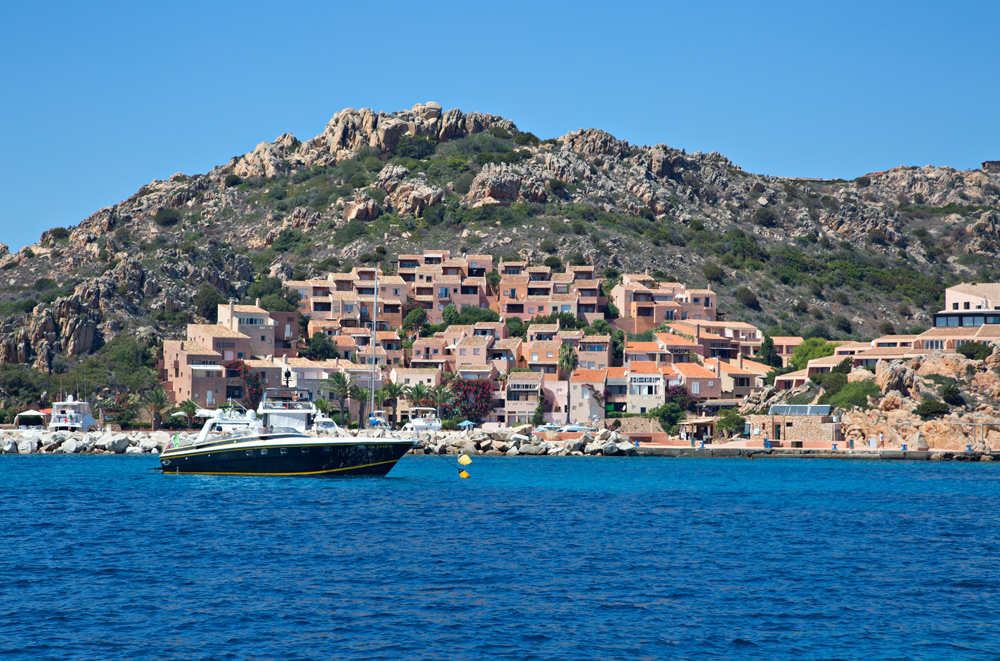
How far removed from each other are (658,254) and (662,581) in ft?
436

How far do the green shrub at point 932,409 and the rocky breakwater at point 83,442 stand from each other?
194 ft

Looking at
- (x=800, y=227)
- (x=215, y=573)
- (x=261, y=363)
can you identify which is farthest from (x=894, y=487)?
(x=800, y=227)

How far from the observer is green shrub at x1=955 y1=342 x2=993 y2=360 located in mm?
92750

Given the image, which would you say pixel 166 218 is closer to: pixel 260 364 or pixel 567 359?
pixel 260 364

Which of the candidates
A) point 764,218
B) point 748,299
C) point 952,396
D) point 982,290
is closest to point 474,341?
point 952,396

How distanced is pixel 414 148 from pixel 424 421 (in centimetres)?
10673

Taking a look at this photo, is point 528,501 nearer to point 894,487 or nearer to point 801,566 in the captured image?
point 801,566

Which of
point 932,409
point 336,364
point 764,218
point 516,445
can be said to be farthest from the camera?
point 764,218

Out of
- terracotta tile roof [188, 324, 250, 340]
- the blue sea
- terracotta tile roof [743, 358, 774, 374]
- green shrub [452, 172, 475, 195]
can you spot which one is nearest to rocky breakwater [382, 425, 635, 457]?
terracotta tile roof [743, 358, 774, 374]

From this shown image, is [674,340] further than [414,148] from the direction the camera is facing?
No

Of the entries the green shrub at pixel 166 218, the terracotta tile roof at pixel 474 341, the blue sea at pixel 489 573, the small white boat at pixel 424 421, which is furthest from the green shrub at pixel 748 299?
the blue sea at pixel 489 573

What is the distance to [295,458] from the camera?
5528 cm

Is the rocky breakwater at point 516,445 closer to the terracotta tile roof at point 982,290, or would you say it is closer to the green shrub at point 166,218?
the terracotta tile roof at point 982,290

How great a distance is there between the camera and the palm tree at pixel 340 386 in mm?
101250
